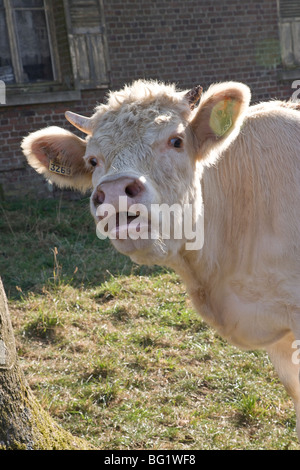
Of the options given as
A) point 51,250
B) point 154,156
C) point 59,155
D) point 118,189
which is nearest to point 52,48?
point 51,250

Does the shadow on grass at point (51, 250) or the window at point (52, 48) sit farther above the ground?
the window at point (52, 48)

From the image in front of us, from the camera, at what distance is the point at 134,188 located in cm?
280

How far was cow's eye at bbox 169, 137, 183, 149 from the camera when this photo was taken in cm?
311

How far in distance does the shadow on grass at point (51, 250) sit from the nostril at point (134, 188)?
8.99 feet

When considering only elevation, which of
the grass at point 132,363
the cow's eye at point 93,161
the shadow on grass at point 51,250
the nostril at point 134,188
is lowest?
the grass at point 132,363

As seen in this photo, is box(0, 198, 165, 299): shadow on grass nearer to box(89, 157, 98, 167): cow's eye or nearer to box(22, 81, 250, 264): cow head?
box(89, 157, 98, 167): cow's eye

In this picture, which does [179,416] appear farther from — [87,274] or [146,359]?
[87,274]

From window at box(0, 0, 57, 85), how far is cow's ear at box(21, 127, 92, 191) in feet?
19.3

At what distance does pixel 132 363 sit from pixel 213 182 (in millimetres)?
1926

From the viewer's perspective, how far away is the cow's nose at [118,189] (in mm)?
2744

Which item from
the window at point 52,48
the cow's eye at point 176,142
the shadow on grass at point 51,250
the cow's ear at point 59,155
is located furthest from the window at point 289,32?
the cow's eye at point 176,142

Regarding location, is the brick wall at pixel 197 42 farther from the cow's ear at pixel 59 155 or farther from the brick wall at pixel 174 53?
the cow's ear at pixel 59 155

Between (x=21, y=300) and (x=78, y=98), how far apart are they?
441cm

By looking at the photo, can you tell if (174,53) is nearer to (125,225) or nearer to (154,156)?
(154,156)
